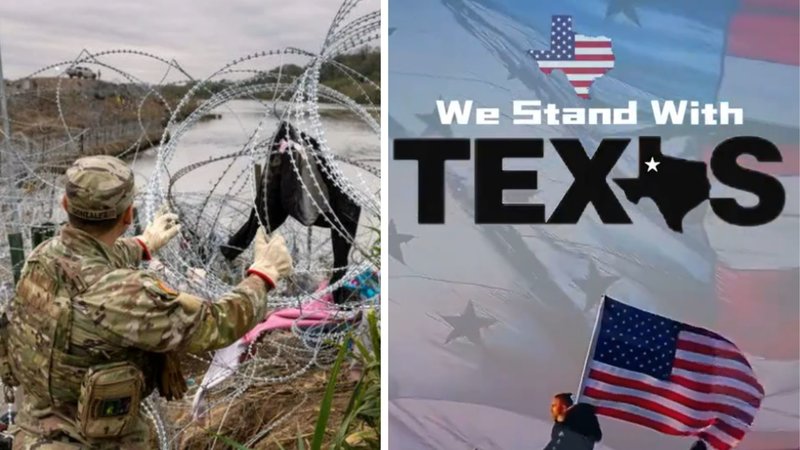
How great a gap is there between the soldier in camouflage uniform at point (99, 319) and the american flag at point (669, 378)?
1.01m

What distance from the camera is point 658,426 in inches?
104

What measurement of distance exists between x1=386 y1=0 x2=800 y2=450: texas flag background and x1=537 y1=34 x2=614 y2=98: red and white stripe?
24 millimetres

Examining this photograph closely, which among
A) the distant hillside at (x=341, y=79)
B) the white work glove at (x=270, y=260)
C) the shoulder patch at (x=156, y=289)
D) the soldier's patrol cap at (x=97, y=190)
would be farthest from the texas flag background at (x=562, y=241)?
the distant hillside at (x=341, y=79)

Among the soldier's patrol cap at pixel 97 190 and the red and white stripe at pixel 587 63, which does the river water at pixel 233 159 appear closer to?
the soldier's patrol cap at pixel 97 190

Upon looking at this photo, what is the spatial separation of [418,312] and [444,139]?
523mm

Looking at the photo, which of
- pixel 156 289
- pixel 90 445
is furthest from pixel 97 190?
pixel 90 445

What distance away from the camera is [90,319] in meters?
2.41

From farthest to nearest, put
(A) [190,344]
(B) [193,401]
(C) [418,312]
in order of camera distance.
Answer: (B) [193,401] < (C) [418,312] < (A) [190,344]

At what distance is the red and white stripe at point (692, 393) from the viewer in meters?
2.59

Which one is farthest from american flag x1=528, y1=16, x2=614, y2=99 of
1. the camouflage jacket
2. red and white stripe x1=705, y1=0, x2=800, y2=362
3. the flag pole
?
the camouflage jacket

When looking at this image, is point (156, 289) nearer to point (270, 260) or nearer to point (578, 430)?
point (270, 260)

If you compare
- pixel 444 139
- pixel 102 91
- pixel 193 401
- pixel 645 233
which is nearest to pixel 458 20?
pixel 444 139

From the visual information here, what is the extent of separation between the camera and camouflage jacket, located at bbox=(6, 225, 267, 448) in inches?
93.7

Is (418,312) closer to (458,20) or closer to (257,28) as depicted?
(458,20)
